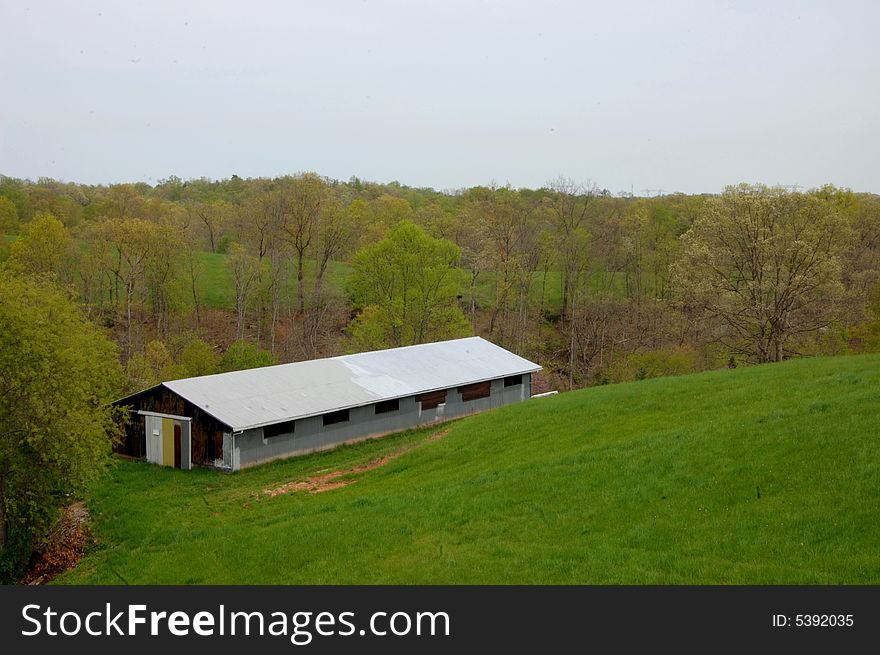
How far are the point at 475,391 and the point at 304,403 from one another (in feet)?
32.5

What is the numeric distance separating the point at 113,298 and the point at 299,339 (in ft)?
50.2

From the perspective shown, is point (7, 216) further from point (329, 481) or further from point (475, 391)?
point (329, 481)

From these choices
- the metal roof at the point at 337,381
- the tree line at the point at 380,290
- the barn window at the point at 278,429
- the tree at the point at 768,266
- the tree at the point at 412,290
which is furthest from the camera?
the tree at the point at 412,290

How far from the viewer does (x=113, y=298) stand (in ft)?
205

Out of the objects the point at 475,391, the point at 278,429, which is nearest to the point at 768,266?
the point at 475,391

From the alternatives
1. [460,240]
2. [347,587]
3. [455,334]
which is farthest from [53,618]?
[460,240]

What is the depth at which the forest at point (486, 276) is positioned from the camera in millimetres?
41875

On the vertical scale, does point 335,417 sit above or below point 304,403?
below

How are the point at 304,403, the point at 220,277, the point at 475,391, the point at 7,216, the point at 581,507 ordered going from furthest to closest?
the point at 220,277, the point at 7,216, the point at 475,391, the point at 304,403, the point at 581,507

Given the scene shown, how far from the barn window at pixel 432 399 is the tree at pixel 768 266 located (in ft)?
47.9

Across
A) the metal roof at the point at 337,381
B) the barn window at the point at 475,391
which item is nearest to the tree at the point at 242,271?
the metal roof at the point at 337,381

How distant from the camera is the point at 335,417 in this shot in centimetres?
3291

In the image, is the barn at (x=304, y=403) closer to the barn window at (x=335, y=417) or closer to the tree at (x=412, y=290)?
the barn window at (x=335, y=417)

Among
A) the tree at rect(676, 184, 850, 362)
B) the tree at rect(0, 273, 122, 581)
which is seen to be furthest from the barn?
the tree at rect(676, 184, 850, 362)
